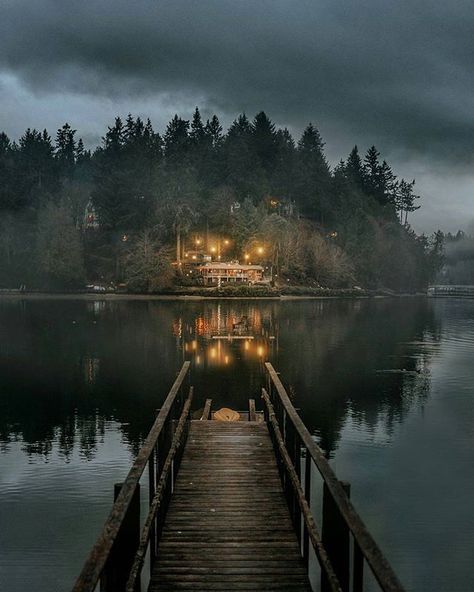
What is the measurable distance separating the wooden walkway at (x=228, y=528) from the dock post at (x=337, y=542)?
22.0 inches

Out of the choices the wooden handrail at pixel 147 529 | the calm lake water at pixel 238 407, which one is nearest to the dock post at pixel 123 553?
the wooden handrail at pixel 147 529

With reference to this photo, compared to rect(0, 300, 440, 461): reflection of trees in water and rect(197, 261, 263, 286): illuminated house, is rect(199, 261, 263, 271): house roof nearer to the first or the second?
rect(197, 261, 263, 286): illuminated house

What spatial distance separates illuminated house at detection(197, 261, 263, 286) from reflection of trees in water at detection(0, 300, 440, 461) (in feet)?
149

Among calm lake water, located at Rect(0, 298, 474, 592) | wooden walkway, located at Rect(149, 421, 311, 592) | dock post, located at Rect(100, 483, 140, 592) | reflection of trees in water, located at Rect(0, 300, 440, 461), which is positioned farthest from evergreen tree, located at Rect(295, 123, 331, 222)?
dock post, located at Rect(100, 483, 140, 592)

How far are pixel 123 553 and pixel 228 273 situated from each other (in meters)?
124

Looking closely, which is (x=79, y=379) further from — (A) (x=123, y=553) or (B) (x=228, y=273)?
(B) (x=228, y=273)

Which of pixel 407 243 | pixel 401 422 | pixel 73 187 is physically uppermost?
pixel 73 187

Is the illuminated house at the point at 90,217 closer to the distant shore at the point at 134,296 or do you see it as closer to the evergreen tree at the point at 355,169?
the distant shore at the point at 134,296

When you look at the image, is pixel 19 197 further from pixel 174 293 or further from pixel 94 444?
pixel 94 444

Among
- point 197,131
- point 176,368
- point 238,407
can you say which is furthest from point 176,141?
point 238,407

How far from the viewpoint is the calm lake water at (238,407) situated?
1548 cm

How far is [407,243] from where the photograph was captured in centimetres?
17525

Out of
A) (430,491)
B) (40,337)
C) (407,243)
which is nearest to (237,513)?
(430,491)

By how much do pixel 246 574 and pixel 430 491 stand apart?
40.9 feet
